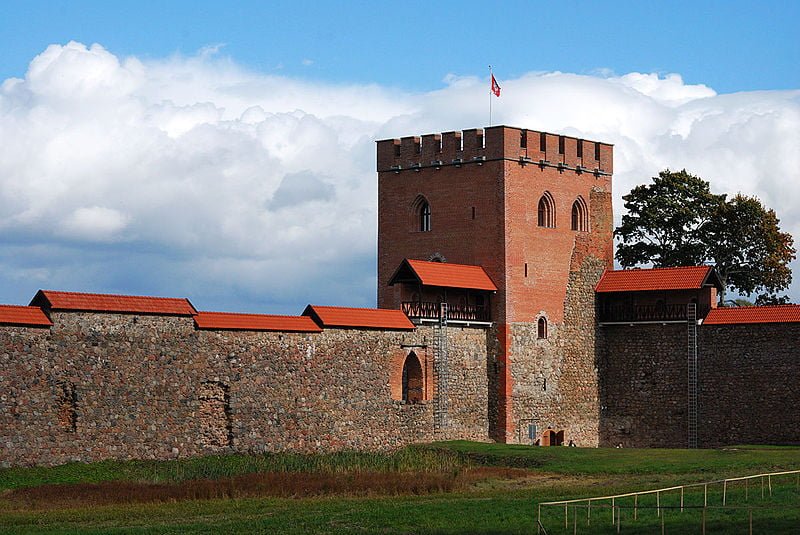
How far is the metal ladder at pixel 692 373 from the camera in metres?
45.4

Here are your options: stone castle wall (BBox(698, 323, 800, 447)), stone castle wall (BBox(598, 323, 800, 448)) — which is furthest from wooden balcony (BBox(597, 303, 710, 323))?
stone castle wall (BBox(698, 323, 800, 447))

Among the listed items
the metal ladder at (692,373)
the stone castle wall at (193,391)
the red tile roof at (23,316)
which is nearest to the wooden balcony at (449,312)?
the stone castle wall at (193,391)

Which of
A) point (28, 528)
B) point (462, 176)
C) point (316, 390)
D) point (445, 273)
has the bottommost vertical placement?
point (28, 528)

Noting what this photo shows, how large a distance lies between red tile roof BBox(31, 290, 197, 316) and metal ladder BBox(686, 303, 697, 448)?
17.6m

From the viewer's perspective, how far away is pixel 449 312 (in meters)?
44.4

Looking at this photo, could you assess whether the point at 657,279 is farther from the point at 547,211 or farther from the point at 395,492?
the point at 395,492

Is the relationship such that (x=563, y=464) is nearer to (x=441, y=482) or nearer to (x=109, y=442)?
(x=441, y=482)

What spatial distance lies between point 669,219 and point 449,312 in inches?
610

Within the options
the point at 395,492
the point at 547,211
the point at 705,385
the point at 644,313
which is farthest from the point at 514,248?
the point at 395,492

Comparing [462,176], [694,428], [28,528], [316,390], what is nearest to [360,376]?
[316,390]

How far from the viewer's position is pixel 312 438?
38.8 metres

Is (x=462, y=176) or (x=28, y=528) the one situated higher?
(x=462, y=176)

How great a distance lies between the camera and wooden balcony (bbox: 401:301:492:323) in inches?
1718

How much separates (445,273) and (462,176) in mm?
3917
